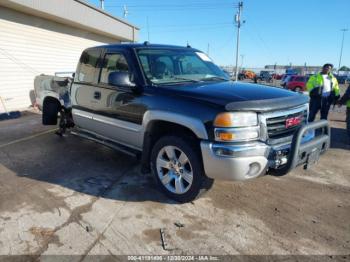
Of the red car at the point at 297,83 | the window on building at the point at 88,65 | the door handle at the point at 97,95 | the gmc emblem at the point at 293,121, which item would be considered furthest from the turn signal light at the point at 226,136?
the red car at the point at 297,83

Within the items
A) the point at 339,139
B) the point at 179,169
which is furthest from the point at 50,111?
the point at 339,139

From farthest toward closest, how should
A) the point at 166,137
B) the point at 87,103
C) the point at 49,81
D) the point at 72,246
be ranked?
the point at 49,81 < the point at 87,103 < the point at 166,137 < the point at 72,246

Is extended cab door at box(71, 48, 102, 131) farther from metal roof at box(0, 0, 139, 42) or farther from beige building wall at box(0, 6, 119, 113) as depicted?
beige building wall at box(0, 6, 119, 113)

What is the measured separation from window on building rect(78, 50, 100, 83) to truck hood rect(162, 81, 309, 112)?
6.04 feet

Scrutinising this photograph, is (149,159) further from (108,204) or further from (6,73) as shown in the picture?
(6,73)

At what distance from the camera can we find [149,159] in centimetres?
416

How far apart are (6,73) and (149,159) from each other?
8.82 meters

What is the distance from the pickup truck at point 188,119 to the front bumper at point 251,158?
10 mm

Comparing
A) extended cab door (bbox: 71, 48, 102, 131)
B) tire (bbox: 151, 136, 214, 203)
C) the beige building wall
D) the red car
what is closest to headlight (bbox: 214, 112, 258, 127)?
tire (bbox: 151, 136, 214, 203)

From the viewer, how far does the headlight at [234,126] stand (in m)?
3.17

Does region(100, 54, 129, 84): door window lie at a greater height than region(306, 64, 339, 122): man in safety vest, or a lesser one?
greater

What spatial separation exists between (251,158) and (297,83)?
24297 millimetres

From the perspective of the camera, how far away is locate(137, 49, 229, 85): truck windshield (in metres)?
4.24

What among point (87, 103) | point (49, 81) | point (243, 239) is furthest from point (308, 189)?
point (49, 81)
